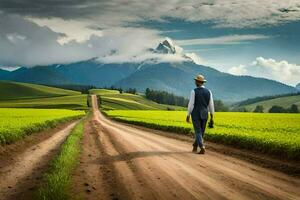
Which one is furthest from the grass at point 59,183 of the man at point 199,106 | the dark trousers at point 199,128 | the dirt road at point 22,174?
the man at point 199,106

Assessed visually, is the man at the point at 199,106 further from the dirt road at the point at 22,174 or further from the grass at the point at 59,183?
the dirt road at the point at 22,174

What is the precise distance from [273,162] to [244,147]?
627 centimetres

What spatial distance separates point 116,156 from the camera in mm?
18141

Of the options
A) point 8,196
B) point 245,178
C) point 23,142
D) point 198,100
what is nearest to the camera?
point 8,196

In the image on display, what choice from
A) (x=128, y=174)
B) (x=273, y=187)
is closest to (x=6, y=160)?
(x=128, y=174)

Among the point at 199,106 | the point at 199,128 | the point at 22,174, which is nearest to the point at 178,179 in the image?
the point at 22,174

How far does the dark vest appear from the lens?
20.1 m

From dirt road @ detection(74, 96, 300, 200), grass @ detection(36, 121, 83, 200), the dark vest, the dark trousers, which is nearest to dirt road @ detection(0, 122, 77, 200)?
grass @ detection(36, 121, 83, 200)

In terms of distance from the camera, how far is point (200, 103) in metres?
20.3

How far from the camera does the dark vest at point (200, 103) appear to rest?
20141mm

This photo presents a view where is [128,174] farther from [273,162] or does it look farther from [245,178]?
[273,162]

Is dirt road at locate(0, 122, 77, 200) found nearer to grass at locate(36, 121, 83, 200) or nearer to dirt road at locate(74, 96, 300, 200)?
grass at locate(36, 121, 83, 200)

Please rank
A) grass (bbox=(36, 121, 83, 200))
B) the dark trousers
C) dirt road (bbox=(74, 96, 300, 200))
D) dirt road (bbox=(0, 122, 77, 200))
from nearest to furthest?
grass (bbox=(36, 121, 83, 200)), dirt road (bbox=(74, 96, 300, 200)), dirt road (bbox=(0, 122, 77, 200)), the dark trousers

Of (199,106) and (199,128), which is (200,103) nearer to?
(199,106)
